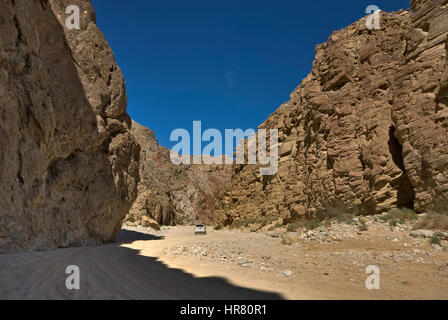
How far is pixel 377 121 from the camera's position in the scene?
47.5 feet

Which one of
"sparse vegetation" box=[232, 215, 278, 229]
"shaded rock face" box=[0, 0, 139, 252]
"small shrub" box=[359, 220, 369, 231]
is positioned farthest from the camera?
"sparse vegetation" box=[232, 215, 278, 229]

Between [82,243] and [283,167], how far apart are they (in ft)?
58.4

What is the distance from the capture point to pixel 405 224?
10.5 metres

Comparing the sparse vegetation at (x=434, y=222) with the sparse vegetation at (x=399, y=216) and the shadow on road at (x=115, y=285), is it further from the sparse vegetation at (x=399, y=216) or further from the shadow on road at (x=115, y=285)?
the shadow on road at (x=115, y=285)

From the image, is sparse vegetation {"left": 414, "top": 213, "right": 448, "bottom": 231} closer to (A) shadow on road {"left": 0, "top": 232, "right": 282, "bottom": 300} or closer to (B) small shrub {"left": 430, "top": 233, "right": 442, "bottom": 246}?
(B) small shrub {"left": 430, "top": 233, "right": 442, "bottom": 246}

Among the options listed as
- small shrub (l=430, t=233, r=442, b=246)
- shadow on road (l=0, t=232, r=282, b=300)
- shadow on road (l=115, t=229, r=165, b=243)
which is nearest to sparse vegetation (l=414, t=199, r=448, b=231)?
small shrub (l=430, t=233, r=442, b=246)

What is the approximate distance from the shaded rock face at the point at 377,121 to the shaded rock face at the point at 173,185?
1335 inches

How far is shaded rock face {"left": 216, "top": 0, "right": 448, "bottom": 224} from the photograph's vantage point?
431 inches

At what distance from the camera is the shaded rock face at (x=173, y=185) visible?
51194 millimetres

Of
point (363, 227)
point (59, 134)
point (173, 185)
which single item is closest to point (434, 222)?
point (363, 227)

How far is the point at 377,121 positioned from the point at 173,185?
64.6m

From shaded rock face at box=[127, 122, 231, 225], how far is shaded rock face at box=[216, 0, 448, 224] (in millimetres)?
33902
